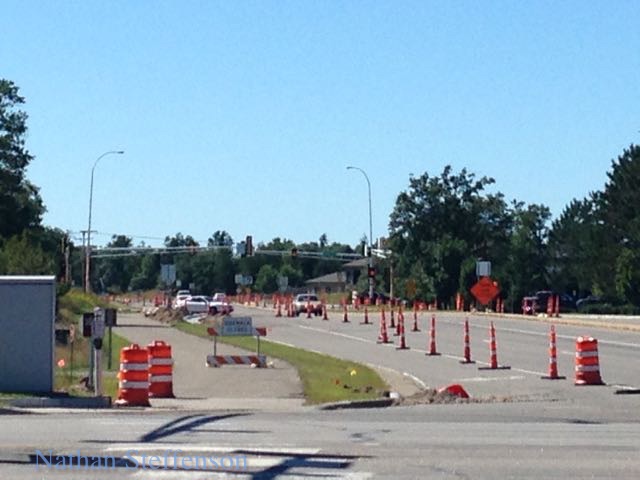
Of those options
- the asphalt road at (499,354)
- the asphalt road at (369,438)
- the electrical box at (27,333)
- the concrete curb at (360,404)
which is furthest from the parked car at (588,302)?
the concrete curb at (360,404)

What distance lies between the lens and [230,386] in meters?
27.6

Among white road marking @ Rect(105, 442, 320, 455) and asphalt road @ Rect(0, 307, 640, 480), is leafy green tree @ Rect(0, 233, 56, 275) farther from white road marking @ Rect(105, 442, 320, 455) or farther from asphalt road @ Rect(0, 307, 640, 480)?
white road marking @ Rect(105, 442, 320, 455)

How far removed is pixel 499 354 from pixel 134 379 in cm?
1687

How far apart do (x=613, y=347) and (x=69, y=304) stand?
33.4m

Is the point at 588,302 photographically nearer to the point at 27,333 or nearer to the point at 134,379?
the point at 27,333

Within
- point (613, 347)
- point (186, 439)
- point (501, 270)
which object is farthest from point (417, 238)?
point (186, 439)

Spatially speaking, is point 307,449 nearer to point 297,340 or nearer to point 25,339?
point 25,339

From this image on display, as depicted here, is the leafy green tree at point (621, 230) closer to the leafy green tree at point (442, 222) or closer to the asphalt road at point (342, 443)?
the leafy green tree at point (442, 222)

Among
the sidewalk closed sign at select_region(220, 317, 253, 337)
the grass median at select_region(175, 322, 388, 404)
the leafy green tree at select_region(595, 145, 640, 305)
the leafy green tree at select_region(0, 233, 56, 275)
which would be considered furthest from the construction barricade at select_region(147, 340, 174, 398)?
the leafy green tree at select_region(595, 145, 640, 305)

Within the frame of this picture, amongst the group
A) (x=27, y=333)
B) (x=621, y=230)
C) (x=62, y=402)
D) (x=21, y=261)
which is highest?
(x=621, y=230)

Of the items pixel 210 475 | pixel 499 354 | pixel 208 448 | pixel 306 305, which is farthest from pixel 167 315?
pixel 210 475

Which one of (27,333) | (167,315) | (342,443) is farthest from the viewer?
(167,315)

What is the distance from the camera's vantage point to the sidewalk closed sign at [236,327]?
3159 centimetres

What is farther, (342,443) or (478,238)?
(478,238)
